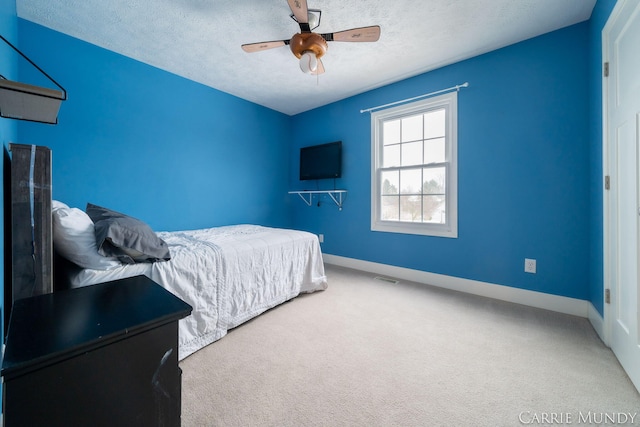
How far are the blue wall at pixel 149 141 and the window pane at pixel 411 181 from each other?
7.10ft

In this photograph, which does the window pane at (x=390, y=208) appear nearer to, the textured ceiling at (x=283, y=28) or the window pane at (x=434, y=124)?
the window pane at (x=434, y=124)

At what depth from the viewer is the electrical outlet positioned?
2.42 metres

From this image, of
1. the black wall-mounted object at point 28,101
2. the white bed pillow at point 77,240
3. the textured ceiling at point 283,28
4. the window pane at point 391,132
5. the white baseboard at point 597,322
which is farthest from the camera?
the window pane at point 391,132

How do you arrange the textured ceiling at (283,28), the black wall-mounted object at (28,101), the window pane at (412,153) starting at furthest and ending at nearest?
the window pane at (412,153), the textured ceiling at (283,28), the black wall-mounted object at (28,101)

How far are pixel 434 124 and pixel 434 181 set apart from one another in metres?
0.69

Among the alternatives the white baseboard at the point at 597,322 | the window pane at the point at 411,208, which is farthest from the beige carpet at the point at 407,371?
the window pane at the point at 411,208

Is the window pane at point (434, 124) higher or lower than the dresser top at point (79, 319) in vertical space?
higher

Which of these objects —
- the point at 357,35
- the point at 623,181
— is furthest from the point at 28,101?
the point at 623,181

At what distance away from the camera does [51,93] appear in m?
0.92

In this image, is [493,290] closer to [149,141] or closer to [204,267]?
[204,267]

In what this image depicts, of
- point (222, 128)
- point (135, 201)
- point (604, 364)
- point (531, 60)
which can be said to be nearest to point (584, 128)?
point (531, 60)

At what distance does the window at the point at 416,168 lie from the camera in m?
2.94

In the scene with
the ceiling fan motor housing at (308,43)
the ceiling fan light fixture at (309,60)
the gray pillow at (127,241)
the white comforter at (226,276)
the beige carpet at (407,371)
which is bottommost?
the beige carpet at (407,371)

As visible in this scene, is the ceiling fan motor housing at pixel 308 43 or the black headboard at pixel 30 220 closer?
the black headboard at pixel 30 220
